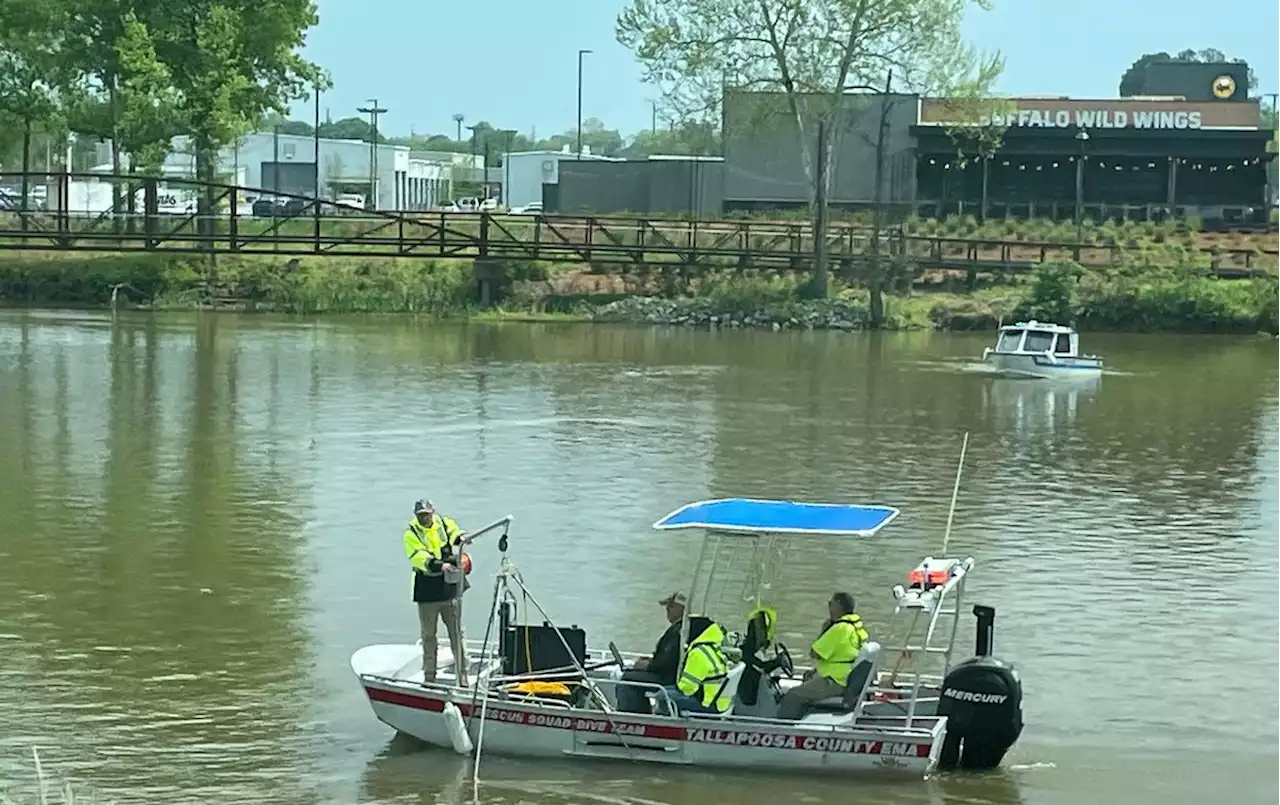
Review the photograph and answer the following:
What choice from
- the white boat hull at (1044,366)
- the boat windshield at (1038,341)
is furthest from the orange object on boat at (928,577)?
the boat windshield at (1038,341)

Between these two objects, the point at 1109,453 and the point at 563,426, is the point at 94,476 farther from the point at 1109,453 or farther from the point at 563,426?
the point at 1109,453

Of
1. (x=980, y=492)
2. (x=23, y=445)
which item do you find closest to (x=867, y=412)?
(x=980, y=492)

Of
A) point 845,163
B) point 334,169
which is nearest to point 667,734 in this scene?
point 845,163

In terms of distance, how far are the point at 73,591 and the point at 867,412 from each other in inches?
889

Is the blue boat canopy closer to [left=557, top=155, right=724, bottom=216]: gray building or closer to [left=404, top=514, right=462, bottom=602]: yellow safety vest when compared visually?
[left=404, top=514, right=462, bottom=602]: yellow safety vest

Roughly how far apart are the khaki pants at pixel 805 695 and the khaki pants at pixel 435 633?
2.50 metres

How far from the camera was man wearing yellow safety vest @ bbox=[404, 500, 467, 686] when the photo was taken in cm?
Result: 1677

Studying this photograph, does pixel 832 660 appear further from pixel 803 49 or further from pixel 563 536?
pixel 803 49

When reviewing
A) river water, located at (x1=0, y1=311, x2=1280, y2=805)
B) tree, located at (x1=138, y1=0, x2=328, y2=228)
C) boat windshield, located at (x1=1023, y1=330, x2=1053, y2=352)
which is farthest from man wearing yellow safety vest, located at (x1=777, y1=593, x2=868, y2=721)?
tree, located at (x1=138, y1=0, x2=328, y2=228)

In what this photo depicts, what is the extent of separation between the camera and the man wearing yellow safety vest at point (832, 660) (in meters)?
16.4

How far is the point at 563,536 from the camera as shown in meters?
27.1

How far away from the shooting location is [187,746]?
17.2 metres

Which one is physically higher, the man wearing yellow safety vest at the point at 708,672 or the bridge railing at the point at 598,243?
the bridge railing at the point at 598,243

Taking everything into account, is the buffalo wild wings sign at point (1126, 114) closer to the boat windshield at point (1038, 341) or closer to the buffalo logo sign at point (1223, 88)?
the buffalo logo sign at point (1223, 88)
